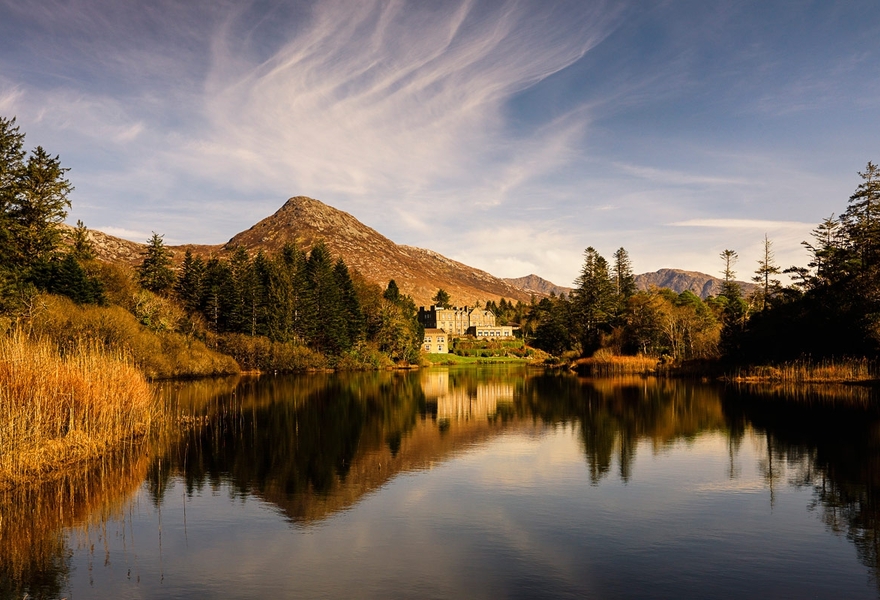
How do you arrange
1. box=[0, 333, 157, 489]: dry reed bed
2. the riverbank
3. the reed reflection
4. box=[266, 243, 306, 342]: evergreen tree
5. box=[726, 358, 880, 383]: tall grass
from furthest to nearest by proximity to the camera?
1. the riverbank
2. box=[266, 243, 306, 342]: evergreen tree
3. box=[726, 358, 880, 383]: tall grass
4. box=[0, 333, 157, 489]: dry reed bed
5. the reed reflection

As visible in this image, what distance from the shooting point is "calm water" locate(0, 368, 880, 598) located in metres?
11.3

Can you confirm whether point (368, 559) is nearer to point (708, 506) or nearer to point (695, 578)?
point (695, 578)

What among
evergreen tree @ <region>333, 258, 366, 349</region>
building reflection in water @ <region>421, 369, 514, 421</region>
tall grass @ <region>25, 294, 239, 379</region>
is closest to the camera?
building reflection in water @ <region>421, 369, 514, 421</region>

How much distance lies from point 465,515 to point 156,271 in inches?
3384

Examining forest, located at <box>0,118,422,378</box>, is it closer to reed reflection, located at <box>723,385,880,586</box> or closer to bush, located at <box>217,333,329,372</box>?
bush, located at <box>217,333,329,372</box>

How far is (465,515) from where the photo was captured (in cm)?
1567

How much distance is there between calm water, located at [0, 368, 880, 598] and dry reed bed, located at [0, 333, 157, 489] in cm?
105

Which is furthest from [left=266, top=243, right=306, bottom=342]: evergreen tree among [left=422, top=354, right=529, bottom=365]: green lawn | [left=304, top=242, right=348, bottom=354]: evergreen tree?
[left=422, top=354, right=529, bottom=365]: green lawn

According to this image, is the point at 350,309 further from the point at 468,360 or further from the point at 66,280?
the point at 66,280

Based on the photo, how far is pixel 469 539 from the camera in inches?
541

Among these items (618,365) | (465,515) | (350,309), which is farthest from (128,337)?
(618,365)

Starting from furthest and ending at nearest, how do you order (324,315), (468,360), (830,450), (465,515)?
(468,360) → (324,315) → (830,450) → (465,515)

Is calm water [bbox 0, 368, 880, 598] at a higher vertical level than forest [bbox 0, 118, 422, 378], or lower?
lower

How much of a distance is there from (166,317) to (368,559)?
65660mm
